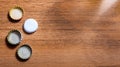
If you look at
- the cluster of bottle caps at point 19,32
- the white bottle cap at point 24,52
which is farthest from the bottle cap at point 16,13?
the white bottle cap at point 24,52

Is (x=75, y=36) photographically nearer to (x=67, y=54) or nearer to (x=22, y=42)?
(x=67, y=54)

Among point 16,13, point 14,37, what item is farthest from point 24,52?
point 16,13

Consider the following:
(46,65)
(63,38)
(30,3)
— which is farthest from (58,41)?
(30,3)

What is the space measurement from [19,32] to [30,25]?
63 mm

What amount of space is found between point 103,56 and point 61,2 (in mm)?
344

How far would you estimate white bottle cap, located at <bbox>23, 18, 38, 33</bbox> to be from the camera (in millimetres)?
1214

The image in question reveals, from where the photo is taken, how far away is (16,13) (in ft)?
4.06

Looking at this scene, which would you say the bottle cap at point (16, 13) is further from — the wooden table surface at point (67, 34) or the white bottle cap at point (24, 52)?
the white bottle cap at point (24, 52)

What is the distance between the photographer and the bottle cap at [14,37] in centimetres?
119

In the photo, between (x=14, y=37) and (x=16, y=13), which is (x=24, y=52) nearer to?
(x=14, y=37)

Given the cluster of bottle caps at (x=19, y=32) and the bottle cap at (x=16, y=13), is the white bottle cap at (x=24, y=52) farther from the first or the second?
the bottle cap at (x=16, y=13)

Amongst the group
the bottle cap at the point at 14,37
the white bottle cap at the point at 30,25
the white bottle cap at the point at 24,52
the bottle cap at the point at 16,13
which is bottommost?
the white bottle cap at the point at 24,52

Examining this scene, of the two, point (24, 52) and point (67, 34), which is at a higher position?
point (67, 34)

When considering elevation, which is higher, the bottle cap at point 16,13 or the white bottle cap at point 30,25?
the bottle cap at point 16,13
